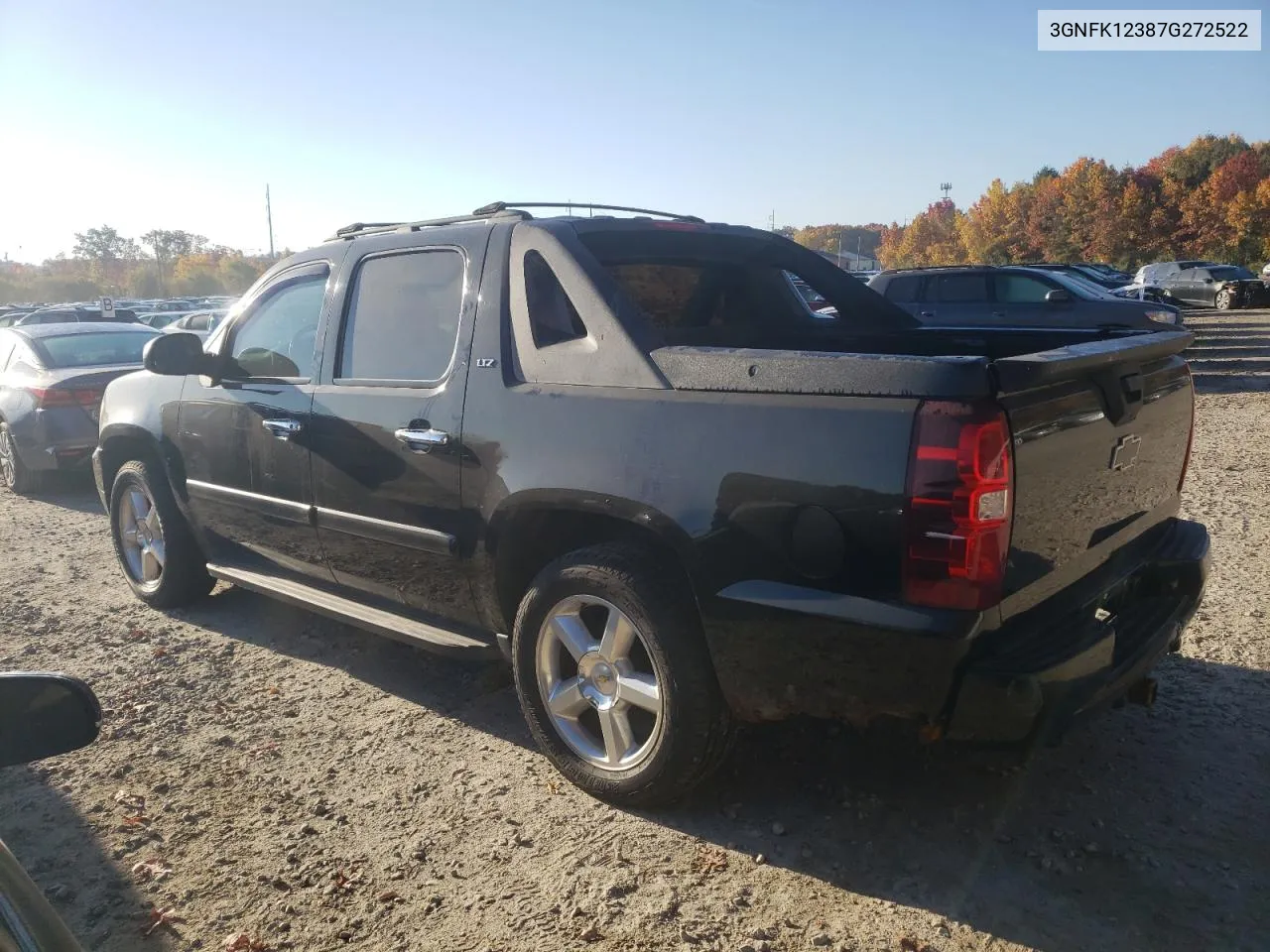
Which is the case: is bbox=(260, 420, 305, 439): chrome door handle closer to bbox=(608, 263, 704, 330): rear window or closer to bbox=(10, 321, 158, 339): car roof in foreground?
bbox=(608, 263, 704, 330): rear window

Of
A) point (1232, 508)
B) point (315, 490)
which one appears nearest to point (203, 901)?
point (315, 490)

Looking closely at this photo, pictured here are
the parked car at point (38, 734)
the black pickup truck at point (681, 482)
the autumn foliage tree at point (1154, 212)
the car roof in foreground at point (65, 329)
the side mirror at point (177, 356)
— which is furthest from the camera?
the autumn foliage tree at point (1154, 212)

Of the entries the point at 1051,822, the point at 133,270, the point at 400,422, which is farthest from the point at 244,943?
the point at 133,270

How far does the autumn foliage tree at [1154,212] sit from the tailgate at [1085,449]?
63.1 metres

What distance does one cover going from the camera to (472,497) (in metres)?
3.46

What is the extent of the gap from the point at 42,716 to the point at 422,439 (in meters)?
2.13

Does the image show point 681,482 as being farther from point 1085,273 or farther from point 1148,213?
point 1148,213

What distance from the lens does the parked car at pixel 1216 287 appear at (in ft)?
94.8

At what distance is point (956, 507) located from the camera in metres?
2.40

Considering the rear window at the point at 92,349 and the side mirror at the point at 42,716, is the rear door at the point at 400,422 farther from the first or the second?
the rear window at the point at 92,349

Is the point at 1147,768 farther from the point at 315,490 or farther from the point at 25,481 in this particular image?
the point at 25,481

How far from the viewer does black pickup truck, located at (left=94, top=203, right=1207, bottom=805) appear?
2.50m

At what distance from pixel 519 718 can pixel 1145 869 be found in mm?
2299

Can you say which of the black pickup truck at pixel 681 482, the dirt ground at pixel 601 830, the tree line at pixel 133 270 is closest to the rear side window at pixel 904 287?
the dirt ground at pixel 601 830
